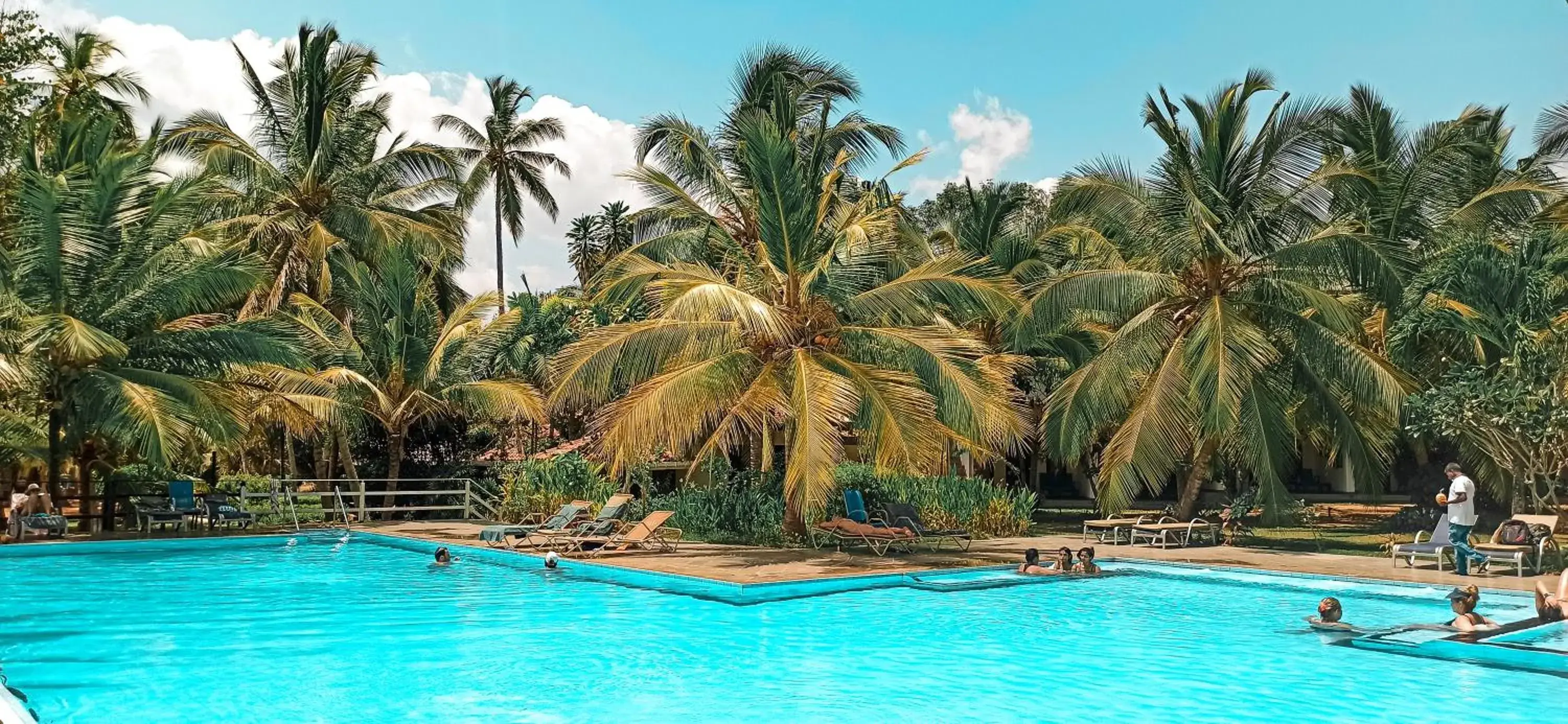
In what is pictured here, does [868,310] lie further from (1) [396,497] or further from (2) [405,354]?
(1) [396,497]

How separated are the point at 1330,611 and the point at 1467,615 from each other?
1.09m

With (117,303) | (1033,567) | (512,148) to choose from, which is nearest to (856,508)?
(1033,567)

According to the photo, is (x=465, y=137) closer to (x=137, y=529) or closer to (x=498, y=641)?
(x=137, y=529)

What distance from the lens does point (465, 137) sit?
40.4 m

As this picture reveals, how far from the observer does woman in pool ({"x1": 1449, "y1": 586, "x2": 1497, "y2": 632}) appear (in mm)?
9195

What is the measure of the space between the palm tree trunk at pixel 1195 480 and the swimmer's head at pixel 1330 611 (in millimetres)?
8122

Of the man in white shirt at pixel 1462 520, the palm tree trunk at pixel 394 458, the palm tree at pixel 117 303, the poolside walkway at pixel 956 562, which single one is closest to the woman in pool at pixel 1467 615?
the poolside walkway at pixel 956 562

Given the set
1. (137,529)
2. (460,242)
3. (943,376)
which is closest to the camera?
(943,376)

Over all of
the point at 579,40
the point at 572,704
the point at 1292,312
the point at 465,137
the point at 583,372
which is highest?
the point at 465,137

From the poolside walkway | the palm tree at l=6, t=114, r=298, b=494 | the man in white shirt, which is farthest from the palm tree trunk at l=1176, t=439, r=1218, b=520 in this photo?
the palm tree at l=6, t=114, r=298, b=494

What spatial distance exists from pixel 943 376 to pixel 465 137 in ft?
96.7

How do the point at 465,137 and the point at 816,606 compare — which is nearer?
the point at 816,606

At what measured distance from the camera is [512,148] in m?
40.7

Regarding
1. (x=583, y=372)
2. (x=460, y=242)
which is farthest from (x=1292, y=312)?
(x=460, y=242)
